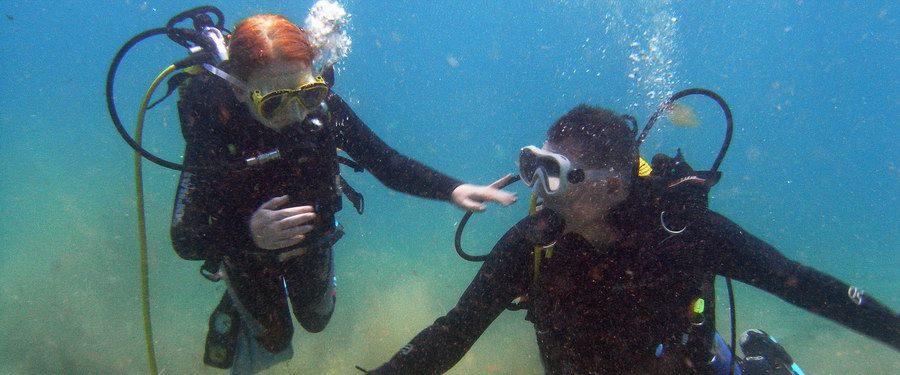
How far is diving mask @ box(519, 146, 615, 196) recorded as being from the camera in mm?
2307

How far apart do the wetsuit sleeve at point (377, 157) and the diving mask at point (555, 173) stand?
999 millimetres

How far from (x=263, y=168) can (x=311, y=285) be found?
109 centimetres

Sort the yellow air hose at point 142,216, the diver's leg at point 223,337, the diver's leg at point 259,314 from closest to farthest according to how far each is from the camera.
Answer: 1. the yellow air hose at point 142,216
2. the diver's leg at point 259,314
3. the diver's leg at point 223,337

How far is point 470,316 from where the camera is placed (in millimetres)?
2484

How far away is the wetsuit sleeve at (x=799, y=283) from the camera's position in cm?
211

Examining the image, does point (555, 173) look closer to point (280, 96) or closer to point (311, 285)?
point (280, 96)

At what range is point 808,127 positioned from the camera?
312ft

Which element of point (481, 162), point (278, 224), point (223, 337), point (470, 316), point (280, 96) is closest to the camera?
point (278, 224)

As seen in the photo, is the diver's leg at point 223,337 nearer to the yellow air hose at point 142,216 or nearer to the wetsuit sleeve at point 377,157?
the yellow air hose at point 142,216

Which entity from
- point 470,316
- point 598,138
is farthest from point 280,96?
point 598,138

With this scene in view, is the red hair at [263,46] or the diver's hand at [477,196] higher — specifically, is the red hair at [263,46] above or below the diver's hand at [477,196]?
above

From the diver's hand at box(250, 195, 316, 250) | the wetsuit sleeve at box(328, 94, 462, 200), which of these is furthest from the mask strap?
the diver's hand at box(250, 195, 316, 250)

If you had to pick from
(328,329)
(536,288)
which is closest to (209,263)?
(536,288)

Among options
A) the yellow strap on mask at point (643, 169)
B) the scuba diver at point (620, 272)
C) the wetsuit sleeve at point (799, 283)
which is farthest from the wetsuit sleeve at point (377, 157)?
the wetsuit sleeve at point (799, 283)
